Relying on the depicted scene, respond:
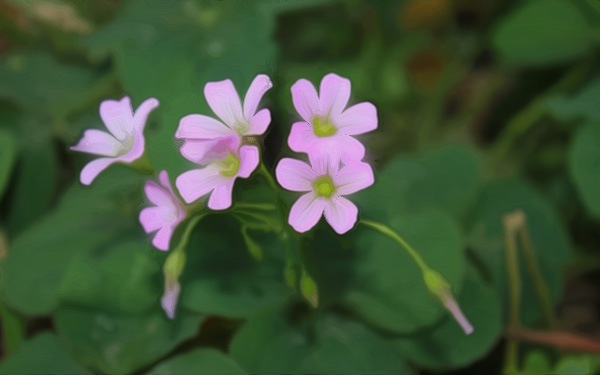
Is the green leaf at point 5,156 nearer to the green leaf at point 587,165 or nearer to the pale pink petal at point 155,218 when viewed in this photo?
the pale pink petal at point 155,218

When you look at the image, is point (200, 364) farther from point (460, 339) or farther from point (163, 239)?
point (460, 339)

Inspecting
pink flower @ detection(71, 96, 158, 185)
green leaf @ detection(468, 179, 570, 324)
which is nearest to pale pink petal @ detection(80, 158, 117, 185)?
pink flower @ detection(71, 96, 158, 185)

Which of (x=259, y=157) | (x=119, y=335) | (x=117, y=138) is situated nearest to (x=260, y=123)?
(x=259, y=157)

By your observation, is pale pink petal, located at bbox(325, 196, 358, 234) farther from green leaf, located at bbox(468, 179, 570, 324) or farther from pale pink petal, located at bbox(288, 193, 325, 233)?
green leaf, located at bbox(468, 179, 570, 324)

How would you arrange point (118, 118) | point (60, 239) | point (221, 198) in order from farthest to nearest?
point (60, 239), point (118, 118), point (221, 198)

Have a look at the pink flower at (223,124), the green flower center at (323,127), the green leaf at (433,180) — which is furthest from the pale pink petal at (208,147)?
the green leaf at (433,180)

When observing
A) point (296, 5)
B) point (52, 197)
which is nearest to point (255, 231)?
point (296, 5)

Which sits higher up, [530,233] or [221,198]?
[221,198]
